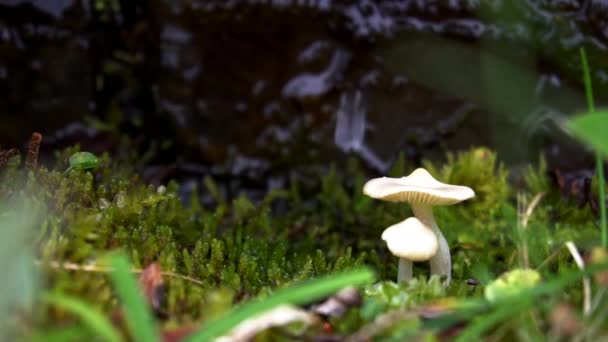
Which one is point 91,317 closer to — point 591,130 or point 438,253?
point 591,130

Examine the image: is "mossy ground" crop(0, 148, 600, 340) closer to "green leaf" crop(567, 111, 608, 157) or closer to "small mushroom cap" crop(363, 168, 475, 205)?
"small mushroom cap" crop(363, 168, 475, 205)

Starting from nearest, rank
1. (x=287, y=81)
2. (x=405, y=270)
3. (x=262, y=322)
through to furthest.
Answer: (x=262, y=322)
(x=405, y=270)
(x=287, y=81)

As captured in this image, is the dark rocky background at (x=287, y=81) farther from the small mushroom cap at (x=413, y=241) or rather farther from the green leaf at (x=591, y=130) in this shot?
the green leaf at (x=591, y=130)

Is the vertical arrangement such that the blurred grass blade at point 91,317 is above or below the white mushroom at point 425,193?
below

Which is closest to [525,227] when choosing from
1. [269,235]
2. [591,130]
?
[591,130]

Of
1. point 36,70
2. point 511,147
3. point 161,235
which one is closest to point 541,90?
point 511,147

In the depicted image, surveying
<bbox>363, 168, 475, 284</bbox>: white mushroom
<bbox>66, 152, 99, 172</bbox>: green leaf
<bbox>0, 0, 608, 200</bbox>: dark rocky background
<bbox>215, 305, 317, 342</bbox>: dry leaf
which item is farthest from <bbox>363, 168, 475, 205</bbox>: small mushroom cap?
<bbox>0, 0, 608, 200</bbox>: dark rocky background

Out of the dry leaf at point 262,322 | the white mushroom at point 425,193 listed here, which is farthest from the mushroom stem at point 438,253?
the dry leaf at point 262,322
